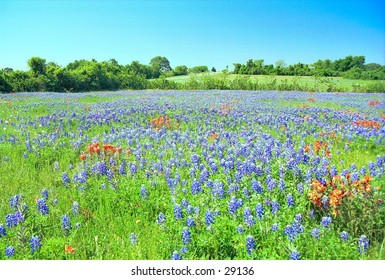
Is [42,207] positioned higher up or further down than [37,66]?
further down

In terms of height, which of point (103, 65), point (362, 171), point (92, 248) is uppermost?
point (103, 65)

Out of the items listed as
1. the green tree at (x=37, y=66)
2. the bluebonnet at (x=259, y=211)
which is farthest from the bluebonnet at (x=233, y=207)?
the green tree at (x=37, y=66)

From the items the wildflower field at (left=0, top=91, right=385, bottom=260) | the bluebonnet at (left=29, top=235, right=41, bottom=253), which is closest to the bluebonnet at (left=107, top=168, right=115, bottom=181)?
the wildflower field at (left=0, top=91, right=385, bottom=260)

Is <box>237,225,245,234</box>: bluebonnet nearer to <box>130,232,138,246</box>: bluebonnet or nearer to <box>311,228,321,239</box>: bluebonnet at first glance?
<box>311,228,321,239</box>: bluebonnet

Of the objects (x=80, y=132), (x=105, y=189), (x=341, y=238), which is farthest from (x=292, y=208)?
(x=80, y=132)

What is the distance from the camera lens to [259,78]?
29688mm

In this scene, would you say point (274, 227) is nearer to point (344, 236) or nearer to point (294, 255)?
point (294, 255)

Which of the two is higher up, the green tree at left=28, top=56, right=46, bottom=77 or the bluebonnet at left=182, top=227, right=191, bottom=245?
the green tree at left=28, top=56, right=46, bottom=77

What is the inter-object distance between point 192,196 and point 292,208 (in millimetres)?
1032

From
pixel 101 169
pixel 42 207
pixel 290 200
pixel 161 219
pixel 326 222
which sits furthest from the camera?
pixel 101 169

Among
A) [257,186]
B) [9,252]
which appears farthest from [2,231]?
[257,186]

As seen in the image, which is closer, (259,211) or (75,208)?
(259,211)
